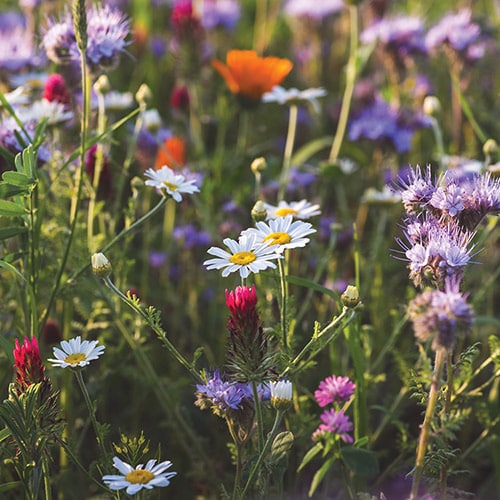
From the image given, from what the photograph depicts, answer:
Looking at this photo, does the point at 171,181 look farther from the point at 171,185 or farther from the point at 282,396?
the point at 282,396

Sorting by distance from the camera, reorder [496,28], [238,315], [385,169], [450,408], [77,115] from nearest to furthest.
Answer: [238,315], [450,408], [77,115], [385,169], [496,28]

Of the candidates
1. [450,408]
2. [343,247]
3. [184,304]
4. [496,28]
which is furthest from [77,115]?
[496,28]

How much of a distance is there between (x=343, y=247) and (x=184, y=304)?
512 millimetres

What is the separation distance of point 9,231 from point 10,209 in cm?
7

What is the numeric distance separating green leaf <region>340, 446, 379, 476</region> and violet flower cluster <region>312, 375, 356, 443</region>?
0.07 ft

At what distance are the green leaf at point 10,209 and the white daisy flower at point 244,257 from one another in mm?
395

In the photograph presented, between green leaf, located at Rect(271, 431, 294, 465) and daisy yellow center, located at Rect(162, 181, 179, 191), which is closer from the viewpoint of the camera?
green leaf, located at Rect(271, 431, 294, 465)

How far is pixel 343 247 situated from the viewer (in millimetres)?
2404

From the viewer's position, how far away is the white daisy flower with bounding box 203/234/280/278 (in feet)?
4.36

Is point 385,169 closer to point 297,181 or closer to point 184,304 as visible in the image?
point 297,181

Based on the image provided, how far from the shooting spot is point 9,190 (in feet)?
4.95

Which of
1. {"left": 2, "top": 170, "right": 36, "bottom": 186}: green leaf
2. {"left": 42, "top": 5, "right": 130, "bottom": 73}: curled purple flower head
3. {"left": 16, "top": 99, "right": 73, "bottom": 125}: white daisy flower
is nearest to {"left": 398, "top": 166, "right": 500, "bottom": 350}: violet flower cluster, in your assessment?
{"left": 2, "top": 170, "right": 36, "bottom": 186}: green leaf

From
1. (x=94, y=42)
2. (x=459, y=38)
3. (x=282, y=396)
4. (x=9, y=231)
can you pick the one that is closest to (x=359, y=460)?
(x=282, y=396)

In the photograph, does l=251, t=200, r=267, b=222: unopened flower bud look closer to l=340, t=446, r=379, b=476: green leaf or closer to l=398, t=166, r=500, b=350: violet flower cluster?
l=398, t=166, r=500, b=350: violet flower cluster
